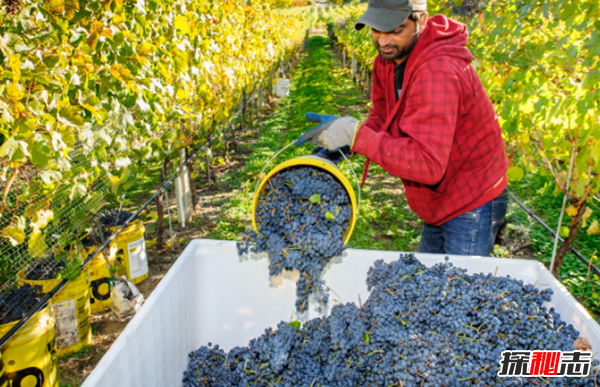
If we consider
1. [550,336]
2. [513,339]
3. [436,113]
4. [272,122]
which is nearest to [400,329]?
[513,339]

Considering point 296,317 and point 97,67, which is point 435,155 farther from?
point 97,67

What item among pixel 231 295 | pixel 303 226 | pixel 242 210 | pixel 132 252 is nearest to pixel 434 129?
pixel 303 226

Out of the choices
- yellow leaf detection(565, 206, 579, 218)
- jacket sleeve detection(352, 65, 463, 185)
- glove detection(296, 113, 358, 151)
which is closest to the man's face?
jacket sleeve detection(352, 65, 463, 185)

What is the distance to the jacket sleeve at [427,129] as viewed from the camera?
5.01 feet

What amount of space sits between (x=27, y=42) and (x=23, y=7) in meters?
0.12

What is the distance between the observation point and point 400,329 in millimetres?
1381

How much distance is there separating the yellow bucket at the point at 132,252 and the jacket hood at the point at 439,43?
2.23 m

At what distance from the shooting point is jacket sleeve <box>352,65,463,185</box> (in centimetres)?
153

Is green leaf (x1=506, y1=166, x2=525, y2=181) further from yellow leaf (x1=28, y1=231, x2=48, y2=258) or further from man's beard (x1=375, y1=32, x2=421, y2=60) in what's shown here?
yellow leaf (x1=28, y1=231, x2=48, y2=258)

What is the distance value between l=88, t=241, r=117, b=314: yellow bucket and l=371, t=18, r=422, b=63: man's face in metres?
2.14

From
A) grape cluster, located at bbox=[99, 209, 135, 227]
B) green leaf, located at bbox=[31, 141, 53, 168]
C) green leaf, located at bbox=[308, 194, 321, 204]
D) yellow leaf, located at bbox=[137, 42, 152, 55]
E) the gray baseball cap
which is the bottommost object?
grape cluster, located at bbox=[99, 209, 135, 227]

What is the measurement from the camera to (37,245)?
1.92 meters

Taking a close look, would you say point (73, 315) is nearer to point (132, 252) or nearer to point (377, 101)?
point (132, 252)

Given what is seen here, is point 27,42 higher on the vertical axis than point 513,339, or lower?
higher
